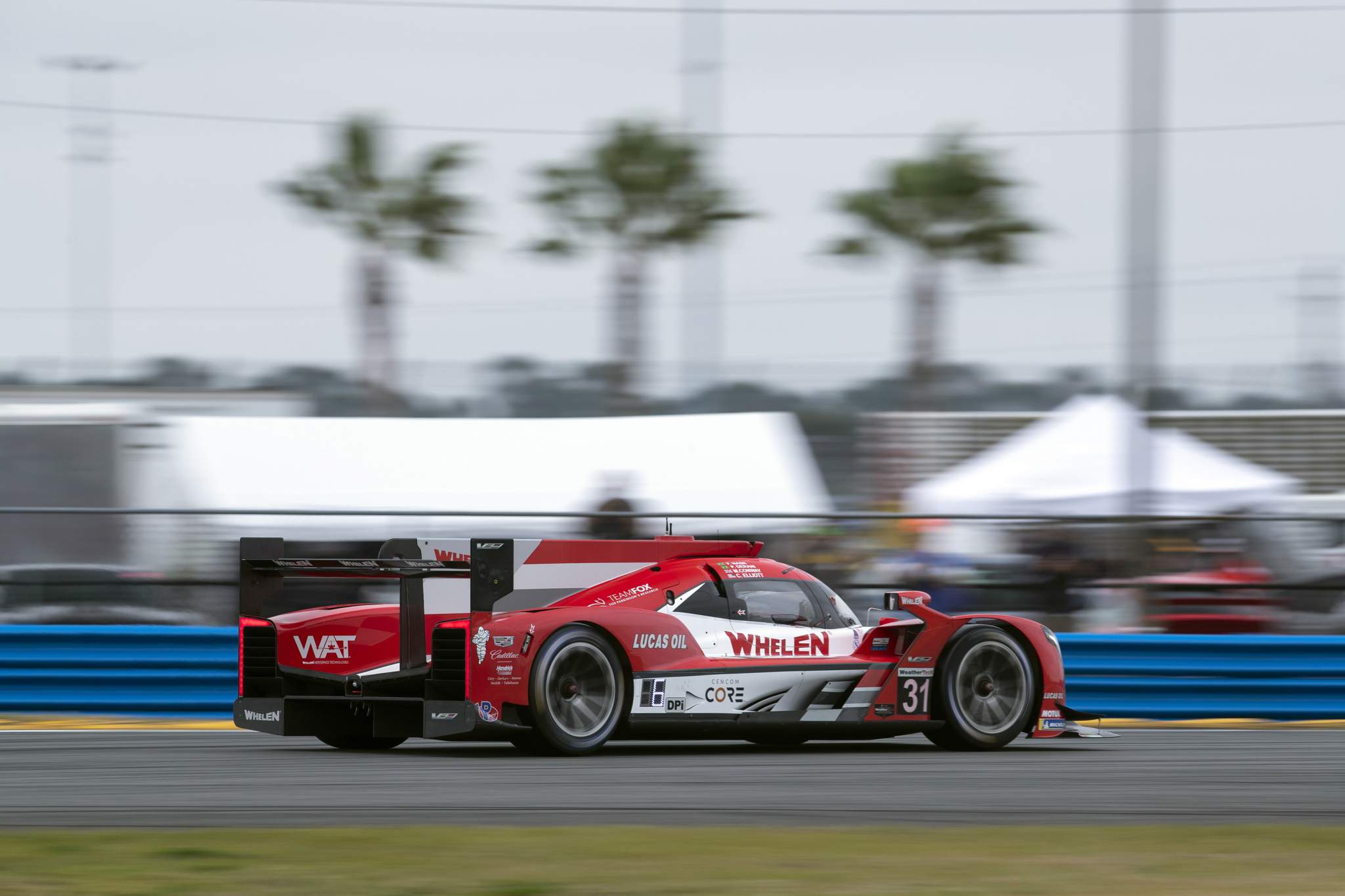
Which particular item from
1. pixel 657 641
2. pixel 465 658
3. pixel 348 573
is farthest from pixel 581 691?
pixel 348 573

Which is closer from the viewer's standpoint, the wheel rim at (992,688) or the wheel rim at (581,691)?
the wheel rim at (581,691)

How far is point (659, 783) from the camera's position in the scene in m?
7.93

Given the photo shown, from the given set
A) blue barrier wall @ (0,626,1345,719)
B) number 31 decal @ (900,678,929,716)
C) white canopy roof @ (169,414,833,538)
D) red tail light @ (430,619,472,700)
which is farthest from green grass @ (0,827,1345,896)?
white canopy roof @ (169,414,833,538)

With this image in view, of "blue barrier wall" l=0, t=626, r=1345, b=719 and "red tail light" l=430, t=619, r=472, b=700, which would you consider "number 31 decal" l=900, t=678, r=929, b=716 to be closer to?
"red tail light" l=430, t=619, r=472, b=700

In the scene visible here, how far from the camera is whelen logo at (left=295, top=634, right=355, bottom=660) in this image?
894 centimetres

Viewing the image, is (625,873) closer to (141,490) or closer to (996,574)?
(996,574)

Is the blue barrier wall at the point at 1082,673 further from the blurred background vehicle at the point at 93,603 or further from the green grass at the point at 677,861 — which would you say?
the green grass at the point at 677,861

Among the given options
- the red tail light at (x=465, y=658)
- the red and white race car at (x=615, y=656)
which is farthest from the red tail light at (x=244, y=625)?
the red tail light at (x=465, y=658)

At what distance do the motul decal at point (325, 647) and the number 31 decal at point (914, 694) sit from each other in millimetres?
2903

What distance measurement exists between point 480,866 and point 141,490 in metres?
12.2

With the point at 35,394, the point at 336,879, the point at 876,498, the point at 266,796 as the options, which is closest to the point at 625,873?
the point at 336,879

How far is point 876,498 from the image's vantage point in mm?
17703

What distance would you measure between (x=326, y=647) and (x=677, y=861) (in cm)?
365

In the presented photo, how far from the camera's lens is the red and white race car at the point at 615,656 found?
28.2 feet
